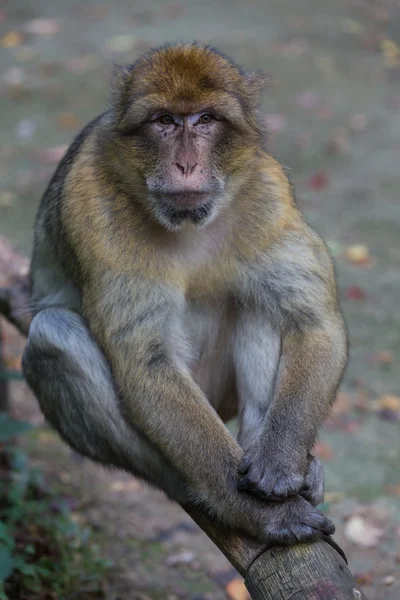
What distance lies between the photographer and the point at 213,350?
14.0ft

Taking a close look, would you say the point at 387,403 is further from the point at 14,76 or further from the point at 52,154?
the point at 14,76

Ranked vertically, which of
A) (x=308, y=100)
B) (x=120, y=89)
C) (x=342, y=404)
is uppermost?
(x=308, y=100)

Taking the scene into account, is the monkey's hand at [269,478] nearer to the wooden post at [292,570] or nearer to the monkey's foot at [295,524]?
the monkey's foot at [295,524]

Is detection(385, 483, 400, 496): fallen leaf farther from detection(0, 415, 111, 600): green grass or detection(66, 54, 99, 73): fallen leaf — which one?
detection(66, 54, 99, 73): fallen leaf

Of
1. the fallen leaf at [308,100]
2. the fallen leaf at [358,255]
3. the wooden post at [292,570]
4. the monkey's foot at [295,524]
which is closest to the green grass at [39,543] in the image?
the wooden post at [292,570]

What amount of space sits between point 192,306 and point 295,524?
119cm

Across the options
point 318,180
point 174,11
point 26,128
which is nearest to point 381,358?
point 318,180

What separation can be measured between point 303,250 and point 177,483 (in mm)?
1141

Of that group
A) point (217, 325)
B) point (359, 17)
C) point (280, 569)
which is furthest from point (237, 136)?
point (359, 17)

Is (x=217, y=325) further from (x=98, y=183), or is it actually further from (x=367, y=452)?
(x=367, y=452)

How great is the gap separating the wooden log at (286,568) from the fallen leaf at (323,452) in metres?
2.72

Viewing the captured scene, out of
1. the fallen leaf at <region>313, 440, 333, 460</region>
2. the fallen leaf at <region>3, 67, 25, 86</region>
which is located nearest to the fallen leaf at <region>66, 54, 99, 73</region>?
the fallen leaf at <region>3, 67, 25, 86</region>

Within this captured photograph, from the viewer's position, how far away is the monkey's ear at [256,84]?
3.94 m

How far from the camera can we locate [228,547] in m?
3.47
